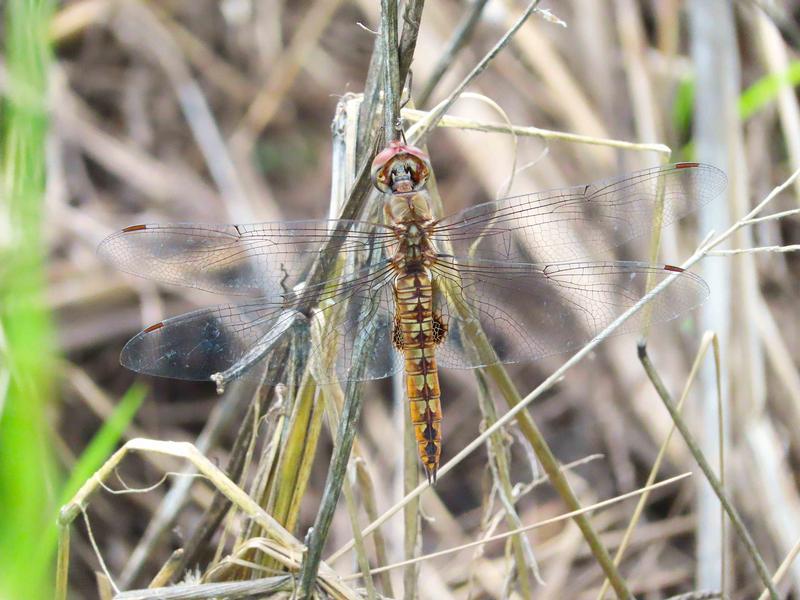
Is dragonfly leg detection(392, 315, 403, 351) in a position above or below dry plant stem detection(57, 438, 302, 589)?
above

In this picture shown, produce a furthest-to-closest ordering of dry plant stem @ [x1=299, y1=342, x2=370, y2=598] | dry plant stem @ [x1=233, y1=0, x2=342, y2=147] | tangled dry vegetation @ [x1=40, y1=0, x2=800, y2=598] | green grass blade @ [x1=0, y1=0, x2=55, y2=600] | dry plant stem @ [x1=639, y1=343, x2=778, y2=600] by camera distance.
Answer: dry plant stem @ [x1=233, y1=0, x2=342, y2=147] → tangled dry vegetation @ [x1=40, y1=0, x2=800, y2=598] → dry plant stem @ [x1=639, y1=343, x2=778, y2=600] → dry plant stem @ [x1=299, y1=342, x2=370, y2=598] → green grass blade @ [x1=0, y1=0, x2=55, y2=600]

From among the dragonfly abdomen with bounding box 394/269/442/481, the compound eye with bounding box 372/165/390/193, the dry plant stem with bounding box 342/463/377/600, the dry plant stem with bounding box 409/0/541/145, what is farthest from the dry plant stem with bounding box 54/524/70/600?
the dry plant stem with bounding box 409/0/541/145

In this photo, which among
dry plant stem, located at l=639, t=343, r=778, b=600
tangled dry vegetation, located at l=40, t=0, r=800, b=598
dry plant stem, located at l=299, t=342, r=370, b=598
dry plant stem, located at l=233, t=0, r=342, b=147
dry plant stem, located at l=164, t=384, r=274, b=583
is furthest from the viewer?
dry plant stem, located at l=233, t=0, r=342, b=147

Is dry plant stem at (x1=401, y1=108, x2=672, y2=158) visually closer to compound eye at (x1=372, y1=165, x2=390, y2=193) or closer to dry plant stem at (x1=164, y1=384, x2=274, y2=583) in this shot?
compound eye at (x1=372, y1=165, x2=390, y2=193)

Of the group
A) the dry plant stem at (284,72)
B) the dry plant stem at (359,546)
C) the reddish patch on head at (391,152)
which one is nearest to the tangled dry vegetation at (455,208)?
the dry plant stem at (284,72)

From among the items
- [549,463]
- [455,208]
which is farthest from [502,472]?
[455,208]

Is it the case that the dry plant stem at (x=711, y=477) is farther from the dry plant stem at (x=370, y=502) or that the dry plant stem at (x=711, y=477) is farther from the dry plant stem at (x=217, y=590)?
the dry plant stem at (x=217, y=590)

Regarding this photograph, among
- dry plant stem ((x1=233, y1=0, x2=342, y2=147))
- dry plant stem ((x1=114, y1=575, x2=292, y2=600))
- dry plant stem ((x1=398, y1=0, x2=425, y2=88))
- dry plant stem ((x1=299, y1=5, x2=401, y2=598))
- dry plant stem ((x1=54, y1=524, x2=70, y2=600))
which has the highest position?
dry plant stem ((x1=233, y1=0, x2=342, y2=147))

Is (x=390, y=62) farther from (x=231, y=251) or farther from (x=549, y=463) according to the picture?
(x=549, y=463)

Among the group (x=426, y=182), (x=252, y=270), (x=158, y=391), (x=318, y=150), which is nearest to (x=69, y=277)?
(x=158, y=391)
